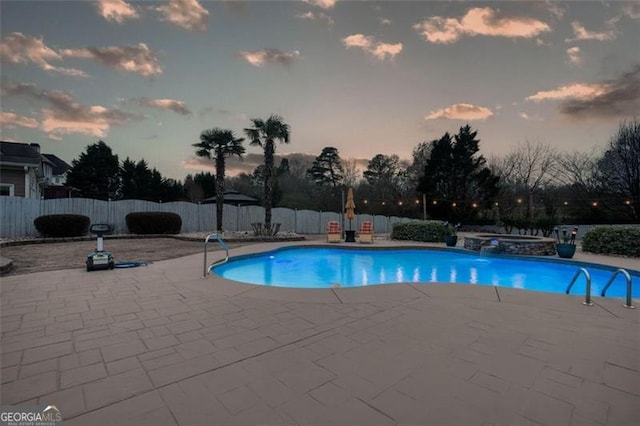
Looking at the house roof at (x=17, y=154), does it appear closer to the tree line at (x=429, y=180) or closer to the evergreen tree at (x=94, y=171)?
the tree line at (x=429, y=180)

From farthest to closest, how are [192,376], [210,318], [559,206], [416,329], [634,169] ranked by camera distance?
[559,206] → [634,169] → [210,318] → [416,329] → [192,376]

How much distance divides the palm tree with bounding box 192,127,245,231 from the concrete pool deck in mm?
10684

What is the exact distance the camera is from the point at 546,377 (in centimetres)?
206

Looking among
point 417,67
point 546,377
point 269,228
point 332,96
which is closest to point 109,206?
point 269,228

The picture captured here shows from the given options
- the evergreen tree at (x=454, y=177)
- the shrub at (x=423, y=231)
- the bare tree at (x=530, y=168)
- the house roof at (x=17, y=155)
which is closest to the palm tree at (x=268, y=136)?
the shrub at (x=423, y=231)

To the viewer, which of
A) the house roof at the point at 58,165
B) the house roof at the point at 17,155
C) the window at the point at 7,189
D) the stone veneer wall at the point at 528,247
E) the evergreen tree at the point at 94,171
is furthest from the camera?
the house roof at the point at 58,165

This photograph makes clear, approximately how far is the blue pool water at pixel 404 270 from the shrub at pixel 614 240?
8.14ft

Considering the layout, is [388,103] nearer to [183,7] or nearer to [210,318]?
[183,7]

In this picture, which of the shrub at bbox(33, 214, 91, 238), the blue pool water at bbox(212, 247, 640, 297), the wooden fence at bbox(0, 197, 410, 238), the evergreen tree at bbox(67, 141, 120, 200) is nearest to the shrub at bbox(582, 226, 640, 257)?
the blue pool water at bbox(212, 247, 640, 297)

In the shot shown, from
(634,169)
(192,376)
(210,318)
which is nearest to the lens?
(192,376)

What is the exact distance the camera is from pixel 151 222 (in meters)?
13.2

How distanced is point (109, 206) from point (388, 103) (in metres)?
12.9

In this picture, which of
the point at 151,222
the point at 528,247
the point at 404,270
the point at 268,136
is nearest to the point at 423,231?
the point at 528,247

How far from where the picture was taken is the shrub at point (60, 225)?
1086 centimetres
